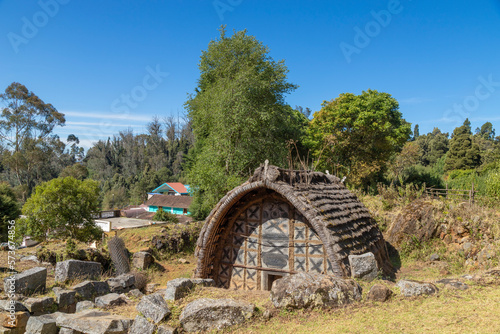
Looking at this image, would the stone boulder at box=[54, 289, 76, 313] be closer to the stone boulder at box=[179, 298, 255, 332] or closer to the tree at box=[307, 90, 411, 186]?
the stone boulder at box=[179, 298, 255, 332]

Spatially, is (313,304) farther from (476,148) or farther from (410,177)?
(476,148)

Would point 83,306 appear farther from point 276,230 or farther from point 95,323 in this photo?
point 276,230

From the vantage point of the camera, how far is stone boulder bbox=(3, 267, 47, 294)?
6.26 m

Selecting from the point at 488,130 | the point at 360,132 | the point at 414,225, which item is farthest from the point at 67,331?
the point at 488,130

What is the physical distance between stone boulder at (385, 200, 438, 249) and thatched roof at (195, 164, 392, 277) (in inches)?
94.4

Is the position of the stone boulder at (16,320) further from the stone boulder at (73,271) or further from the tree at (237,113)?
the tree at (237,113)

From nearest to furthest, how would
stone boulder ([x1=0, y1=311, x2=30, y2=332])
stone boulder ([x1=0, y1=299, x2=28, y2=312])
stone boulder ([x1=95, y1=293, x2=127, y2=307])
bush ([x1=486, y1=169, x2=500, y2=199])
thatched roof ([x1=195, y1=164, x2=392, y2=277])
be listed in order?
stone boulder ([x1=0, y1=311, x2=30, y2=332]) → stone boulder ([x1=0, y1=299, x2=28, y2=312]) → stone boulder ([x1=95, y1=293, x2=127, y2=307]) → thatched roof ([x1=195, y1=164, x2=392, y2=277]) → bush ([x1=486, y1=169, x2=500, y2=199])

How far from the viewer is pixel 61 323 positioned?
5.09 meters

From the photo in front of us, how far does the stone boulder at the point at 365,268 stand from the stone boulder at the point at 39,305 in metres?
5.90

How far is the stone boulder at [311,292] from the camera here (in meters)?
5.29

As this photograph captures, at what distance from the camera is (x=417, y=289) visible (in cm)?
561

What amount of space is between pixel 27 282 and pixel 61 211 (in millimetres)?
9498

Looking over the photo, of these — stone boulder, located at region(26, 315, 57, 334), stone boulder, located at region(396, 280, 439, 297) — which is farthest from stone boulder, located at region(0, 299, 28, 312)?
stone boulder, located at region(396, 280, 439, 297)

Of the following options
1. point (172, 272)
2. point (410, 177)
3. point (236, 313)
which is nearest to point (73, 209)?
point (172, 272)
